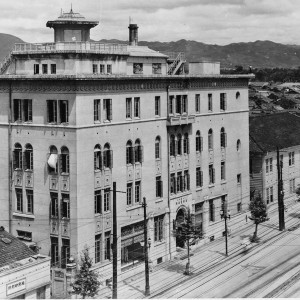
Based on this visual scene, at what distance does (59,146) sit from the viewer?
49.1m

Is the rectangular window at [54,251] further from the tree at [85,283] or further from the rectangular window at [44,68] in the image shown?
the rectangular window at [44,68]

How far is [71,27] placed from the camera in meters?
53.3

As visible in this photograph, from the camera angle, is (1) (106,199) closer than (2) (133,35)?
Yes

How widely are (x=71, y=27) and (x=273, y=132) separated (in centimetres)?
3634

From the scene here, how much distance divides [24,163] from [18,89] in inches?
225

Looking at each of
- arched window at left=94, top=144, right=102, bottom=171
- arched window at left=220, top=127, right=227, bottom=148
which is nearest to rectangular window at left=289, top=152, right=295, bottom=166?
arched window at left=220, top=127, right=227, bottom=148

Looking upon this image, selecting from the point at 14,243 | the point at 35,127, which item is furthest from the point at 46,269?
the point at 35,127

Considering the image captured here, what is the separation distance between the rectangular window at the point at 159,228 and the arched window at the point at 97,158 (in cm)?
904

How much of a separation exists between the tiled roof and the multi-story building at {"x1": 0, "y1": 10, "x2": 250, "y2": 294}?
4231mm

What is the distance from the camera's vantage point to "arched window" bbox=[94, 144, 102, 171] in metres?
50.4

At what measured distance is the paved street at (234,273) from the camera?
4853 cm

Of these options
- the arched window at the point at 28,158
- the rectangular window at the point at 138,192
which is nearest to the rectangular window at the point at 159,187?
the rectangular window at the point at 138,192

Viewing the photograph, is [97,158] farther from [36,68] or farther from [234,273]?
[234,273]

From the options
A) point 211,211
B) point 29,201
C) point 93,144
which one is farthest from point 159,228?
point 29,201
